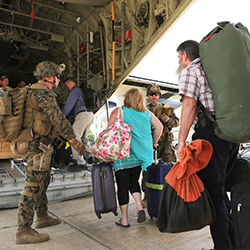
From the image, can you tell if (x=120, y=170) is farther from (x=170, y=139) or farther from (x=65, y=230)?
(x=170, y=139)

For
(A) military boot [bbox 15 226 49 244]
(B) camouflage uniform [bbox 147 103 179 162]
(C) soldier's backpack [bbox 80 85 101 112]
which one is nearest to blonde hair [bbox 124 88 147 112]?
(B) camouflage uniform [bbox 147 103 179 162]

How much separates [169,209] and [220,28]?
1.35 metres

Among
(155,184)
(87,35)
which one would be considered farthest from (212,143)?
(87,35)

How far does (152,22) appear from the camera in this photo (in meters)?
4.01

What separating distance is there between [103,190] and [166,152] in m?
1.42

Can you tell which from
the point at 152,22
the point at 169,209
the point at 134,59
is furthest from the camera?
the point at 134,59

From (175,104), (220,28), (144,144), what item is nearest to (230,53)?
(220,28)

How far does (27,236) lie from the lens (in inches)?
89.7

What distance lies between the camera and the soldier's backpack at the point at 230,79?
4.87ft

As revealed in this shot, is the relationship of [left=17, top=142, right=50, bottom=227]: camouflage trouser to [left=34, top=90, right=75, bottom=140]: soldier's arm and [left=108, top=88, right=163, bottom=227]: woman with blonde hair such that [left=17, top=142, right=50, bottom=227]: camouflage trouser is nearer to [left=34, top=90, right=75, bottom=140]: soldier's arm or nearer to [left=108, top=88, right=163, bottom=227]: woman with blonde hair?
[left=34, top=90, right=75, bottom=140]: soldier's arm

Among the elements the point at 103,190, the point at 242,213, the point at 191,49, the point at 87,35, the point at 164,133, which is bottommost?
the point at 103,190

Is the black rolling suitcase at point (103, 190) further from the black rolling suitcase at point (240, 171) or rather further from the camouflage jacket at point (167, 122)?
the camouflage jacket at point (167, 122)

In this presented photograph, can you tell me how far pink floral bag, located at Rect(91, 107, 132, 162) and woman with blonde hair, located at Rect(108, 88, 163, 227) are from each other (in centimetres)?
15

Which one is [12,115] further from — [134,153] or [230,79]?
[230,79]
